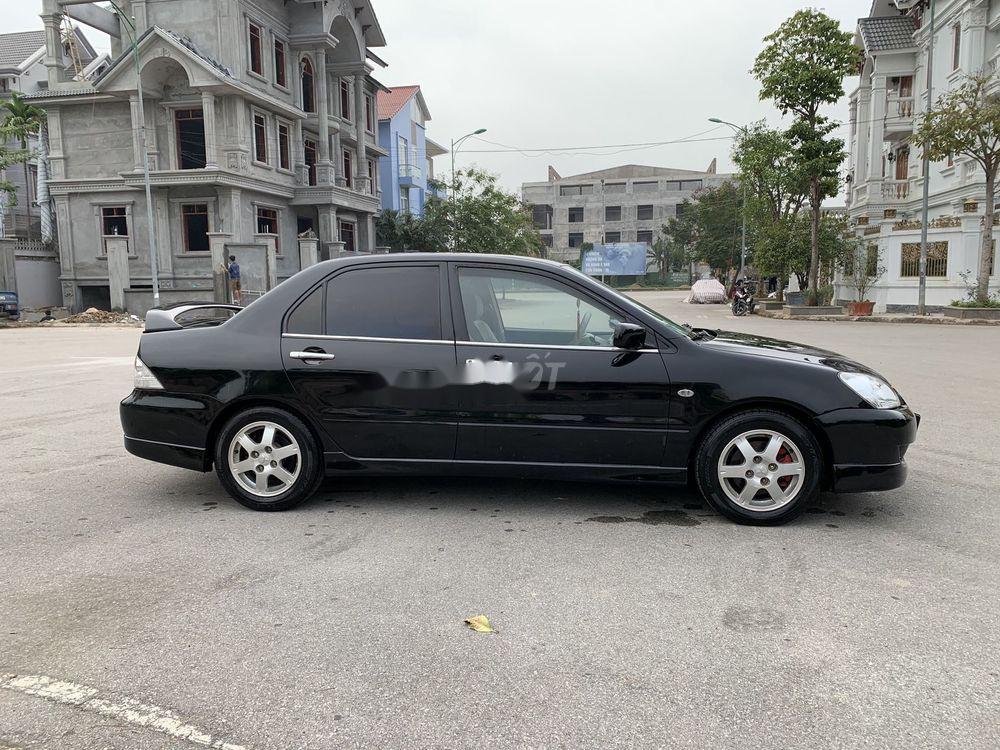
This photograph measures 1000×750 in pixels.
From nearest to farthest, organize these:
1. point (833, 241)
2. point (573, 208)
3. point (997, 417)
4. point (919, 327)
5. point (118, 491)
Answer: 1. point (118, 491)
2. point (997, 417)
3. point (919, 327)
4. point (833, 241)
5. point (573, 208)

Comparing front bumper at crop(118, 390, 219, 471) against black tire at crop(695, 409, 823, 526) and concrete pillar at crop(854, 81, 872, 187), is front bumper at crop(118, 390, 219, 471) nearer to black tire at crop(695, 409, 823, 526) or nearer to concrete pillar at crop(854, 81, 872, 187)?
black tire at crop(695, 409, 823, 526)

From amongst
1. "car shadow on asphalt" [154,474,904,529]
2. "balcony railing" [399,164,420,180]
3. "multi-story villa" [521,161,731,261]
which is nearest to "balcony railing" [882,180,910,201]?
"balcony railing" [399,164,420,180]

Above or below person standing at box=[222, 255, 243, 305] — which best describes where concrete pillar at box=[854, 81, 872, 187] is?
above

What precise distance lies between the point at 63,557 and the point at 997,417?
822cm

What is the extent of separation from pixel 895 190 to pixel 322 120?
86.4 feet

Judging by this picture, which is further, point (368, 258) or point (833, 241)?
point (833, 241)

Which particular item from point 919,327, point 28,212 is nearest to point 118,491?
point 919,327

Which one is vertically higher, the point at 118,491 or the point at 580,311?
the point at 580,311

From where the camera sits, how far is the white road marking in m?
2.47

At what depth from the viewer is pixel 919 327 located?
21.1 m

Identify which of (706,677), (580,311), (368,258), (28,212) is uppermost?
(28,212)

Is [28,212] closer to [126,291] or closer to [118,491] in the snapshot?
[126,291]

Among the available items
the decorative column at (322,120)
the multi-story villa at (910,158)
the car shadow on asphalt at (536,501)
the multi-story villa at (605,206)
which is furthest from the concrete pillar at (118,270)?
the multi-story villa at (605,206)

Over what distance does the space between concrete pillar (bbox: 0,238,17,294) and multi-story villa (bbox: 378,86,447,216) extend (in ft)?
76.9
